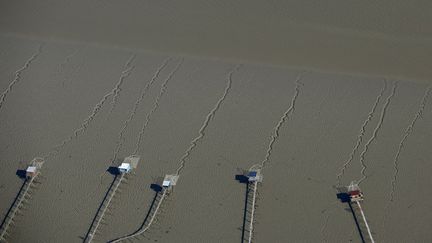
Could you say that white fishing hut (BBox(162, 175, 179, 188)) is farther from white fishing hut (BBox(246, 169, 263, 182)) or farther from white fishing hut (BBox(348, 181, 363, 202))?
white fishing hut (BBox(348, 181, 363, 202))

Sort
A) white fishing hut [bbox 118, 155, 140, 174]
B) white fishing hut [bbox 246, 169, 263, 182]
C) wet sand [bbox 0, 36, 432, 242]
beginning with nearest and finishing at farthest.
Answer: wet sand [bbox 0, 36, 432, 242]
white fishing hut [bbox 246, 169, 263, 182]
white fishing hut [bbox 118, 155, 140, 174]

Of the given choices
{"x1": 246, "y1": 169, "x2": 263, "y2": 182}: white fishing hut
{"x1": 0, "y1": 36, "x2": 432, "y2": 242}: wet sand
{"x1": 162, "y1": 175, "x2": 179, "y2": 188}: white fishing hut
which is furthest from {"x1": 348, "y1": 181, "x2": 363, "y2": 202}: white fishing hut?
{"x1": 162, "y1": 175, "x2": 179, "y2": 188}: white fishing hut

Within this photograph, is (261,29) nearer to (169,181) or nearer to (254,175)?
(254,175)

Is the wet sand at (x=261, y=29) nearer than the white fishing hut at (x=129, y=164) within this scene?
No

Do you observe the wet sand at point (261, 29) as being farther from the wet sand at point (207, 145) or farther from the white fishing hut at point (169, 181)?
the white fishing hut at point (169, 181)

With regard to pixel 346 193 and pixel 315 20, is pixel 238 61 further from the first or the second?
pixel 346 193

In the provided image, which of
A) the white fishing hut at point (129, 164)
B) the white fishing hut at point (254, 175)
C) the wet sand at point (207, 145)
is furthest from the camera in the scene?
the white fishing hut at point (129, 164)

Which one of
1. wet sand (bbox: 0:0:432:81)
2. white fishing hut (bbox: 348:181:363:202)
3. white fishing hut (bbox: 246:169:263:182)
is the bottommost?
white fishing hut (bbox: 348:181:363:202)

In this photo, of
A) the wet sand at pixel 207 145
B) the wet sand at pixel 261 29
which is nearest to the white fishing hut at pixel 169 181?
the wet sand at pixel 207 145

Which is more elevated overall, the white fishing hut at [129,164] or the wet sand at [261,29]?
the wet sand at [261,29]
